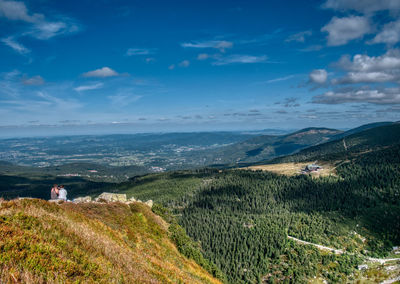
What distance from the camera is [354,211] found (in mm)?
160875

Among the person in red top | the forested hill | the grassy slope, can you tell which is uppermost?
the grassy slope

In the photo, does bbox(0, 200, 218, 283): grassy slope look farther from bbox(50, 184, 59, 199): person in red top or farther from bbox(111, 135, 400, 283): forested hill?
bbox(111, 135, 400, 283): forested hill

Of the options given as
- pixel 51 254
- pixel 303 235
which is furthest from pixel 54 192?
pixel 303 235

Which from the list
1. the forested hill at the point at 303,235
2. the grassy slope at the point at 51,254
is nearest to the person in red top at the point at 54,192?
the grassy slope at the point at 51,254

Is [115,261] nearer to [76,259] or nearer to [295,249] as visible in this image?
[76,259]

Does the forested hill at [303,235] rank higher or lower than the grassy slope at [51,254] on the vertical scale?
lower

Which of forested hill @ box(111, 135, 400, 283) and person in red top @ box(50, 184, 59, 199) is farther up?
person in red top @ box(50, 184, 59, 199)

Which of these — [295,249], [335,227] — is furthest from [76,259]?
[335,227]

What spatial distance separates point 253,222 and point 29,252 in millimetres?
157425

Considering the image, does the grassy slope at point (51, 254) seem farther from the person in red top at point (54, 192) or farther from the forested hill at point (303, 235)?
the forested hill at point (303, 235)

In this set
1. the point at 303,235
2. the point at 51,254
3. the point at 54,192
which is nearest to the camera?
the point at 51,254

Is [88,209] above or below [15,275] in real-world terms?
below

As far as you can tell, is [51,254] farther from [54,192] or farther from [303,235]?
[303,235]

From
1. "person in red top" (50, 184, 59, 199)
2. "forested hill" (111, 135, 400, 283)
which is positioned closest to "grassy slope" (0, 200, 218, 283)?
"person in red top" (50, 184, 59, 199)
